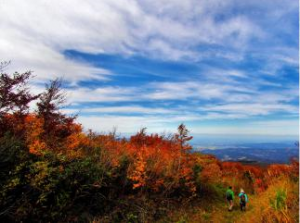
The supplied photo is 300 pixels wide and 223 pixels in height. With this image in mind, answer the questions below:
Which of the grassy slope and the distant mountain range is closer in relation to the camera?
the grassy slope

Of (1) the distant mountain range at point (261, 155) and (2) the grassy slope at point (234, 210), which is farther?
(1) the distant mountain range at point (261, 155)

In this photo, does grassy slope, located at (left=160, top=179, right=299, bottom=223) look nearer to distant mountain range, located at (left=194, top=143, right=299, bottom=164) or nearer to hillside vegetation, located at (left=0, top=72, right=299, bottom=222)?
hillside vegetation, located at (left=0, top=72, right=299, bottom=222)

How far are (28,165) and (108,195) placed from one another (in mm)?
4626

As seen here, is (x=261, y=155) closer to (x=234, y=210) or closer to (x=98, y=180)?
(x=234, y=210)

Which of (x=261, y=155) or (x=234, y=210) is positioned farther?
(x=261, y=155)

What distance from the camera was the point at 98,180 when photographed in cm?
1062

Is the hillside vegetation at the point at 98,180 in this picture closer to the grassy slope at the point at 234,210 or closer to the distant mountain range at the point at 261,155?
the grassy slope at the point at 234,210

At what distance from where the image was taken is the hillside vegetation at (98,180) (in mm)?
7973

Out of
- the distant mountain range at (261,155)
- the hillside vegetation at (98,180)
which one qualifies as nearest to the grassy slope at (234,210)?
the hillside vegetation at (98,180)

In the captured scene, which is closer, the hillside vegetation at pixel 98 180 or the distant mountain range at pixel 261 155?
the hillside vegetation at pixel 98 180

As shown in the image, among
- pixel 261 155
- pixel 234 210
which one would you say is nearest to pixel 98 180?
pixel 234 210

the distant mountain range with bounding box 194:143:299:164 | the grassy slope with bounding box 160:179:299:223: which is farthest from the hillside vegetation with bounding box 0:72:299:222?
the distant mountain range with bounding box 194:143:299:164

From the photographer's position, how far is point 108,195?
451 inches

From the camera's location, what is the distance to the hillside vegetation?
7.97 m
